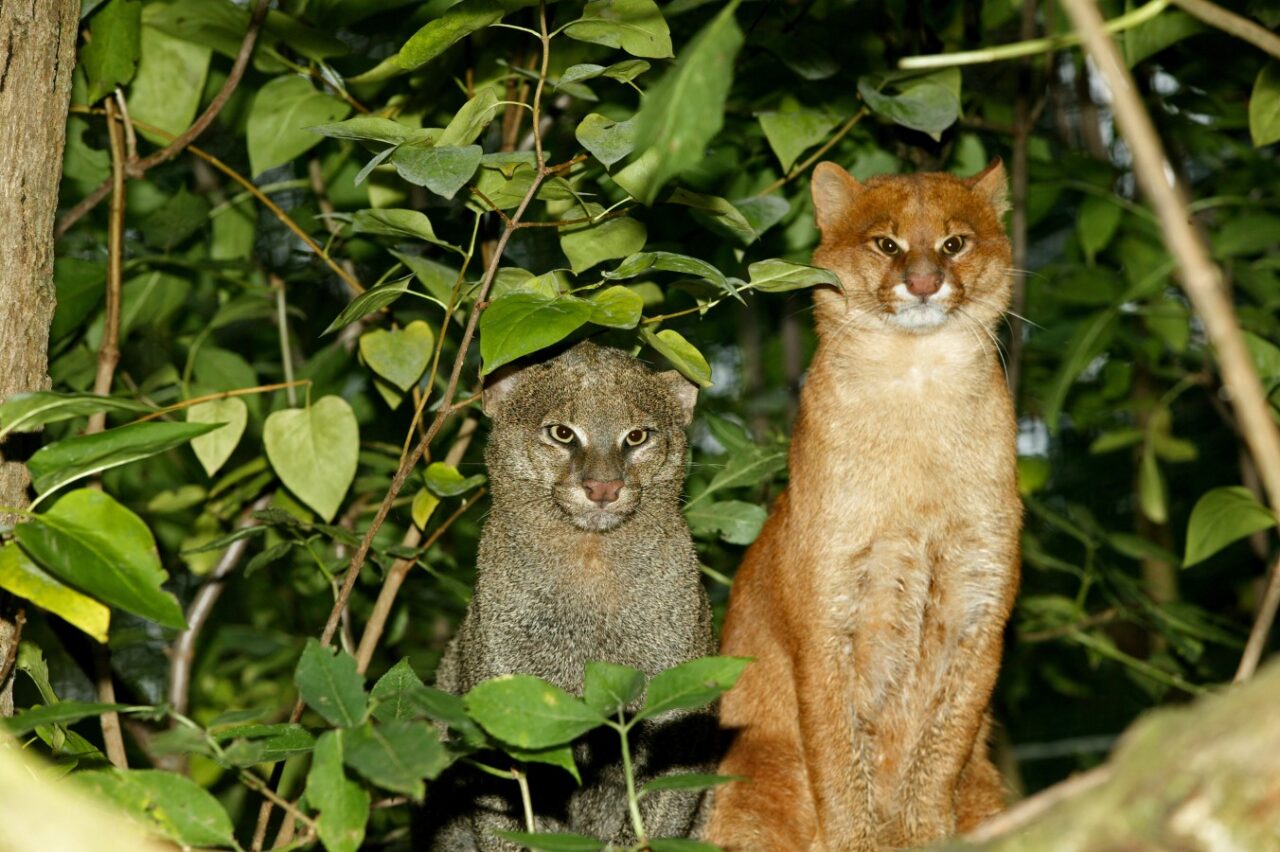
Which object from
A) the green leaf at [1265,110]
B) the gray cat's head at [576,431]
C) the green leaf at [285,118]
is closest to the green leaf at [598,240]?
the gray cat's head at [576,431]

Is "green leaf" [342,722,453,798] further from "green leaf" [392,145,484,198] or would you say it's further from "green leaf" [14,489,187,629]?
"green leaf" [392,145,484,198]

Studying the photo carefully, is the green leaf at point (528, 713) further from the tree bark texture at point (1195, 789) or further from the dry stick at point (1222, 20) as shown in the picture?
the dry stick at point (1222, 20)

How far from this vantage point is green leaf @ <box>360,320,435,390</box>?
4.72m

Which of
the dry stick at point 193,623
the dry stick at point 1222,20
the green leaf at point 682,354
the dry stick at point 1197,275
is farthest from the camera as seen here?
the dry stick at point 193,623

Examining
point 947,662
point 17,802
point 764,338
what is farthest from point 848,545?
point 764,338

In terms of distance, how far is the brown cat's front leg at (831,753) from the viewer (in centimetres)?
479

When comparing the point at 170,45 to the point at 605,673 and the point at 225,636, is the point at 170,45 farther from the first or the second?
the point at 605,673

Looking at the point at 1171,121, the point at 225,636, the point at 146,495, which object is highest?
the point at 1171,121

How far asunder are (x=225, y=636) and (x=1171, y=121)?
198 inches

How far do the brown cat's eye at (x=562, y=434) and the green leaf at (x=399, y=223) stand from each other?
906mm

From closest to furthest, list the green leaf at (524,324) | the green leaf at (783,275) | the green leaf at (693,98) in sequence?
1. the green leaf at (693,98)
2. the green leaf at (524,324)
3. the green leaf at (783,275)

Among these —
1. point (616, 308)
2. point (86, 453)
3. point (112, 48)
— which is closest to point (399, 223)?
point (616, 308)

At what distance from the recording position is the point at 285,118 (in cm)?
479

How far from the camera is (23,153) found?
361 cm
